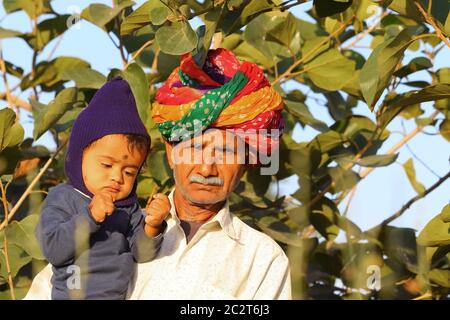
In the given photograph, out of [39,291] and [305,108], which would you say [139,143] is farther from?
[305,108]

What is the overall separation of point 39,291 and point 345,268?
4.31ft

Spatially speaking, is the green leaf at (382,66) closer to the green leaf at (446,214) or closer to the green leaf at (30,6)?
the green leaf at (446,214)

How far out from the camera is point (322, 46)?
12.9 ft

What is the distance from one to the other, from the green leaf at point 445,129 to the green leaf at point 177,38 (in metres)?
1.30

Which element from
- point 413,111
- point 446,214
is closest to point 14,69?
point 413,111

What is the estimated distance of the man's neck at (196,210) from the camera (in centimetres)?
302

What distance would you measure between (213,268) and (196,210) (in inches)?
6.3

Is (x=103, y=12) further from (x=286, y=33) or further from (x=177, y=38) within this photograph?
(x=177, y=38)

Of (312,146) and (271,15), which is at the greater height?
(271,15)

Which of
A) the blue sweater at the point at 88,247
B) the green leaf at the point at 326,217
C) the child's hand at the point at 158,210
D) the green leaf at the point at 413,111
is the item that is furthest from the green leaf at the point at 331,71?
the child's hand at the point at 158,210

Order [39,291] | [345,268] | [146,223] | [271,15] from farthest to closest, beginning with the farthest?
[345,268] < [271,15] < [39,291] < [146,223]

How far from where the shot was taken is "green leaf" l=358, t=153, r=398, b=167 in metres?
3.79

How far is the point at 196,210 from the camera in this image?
3023 mm

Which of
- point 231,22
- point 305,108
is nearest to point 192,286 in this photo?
point 231,22
